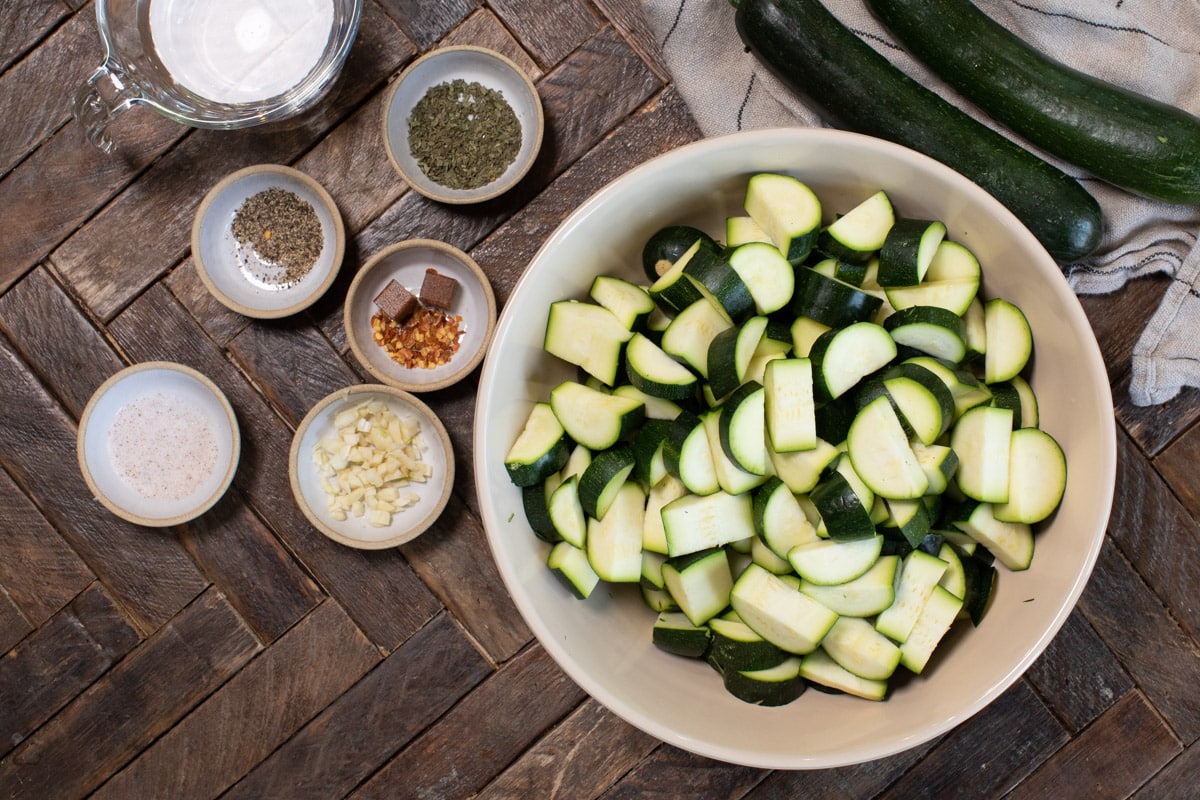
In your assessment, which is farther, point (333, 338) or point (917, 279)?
point (333, 338)

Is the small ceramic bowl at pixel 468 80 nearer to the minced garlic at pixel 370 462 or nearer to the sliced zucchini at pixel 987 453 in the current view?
the minced garlic at pixel 370 462

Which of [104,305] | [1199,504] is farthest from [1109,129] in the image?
[104,305]

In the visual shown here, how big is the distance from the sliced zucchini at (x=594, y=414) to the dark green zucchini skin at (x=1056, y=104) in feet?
2.74

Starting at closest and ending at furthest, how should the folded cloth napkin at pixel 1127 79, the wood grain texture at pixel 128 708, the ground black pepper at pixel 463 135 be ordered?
1. the folded cloth napkin at pixel 1127 79
2. the ground black pepper at pixel 463 135
3. the wood grain texture at pixel 128 708

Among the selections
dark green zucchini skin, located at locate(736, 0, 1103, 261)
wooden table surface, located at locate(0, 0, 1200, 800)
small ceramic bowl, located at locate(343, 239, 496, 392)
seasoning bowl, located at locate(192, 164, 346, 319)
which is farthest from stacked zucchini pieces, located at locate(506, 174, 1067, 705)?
seasoning bowl, located at locate(192, 164, 346, 319)

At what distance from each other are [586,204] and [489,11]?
0.64m

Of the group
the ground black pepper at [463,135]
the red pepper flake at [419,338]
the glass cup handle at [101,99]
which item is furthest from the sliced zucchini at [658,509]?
the glass cup handle at [101,99]

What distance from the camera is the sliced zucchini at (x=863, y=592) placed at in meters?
1.23

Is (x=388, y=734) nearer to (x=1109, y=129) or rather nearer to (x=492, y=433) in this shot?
(x=492, y=433)

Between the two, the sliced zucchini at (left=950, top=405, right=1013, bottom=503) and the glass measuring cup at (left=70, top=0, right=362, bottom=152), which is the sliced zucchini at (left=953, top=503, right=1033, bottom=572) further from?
the glass measuring cup at (left=70, top=0, right=362, bottom=152)

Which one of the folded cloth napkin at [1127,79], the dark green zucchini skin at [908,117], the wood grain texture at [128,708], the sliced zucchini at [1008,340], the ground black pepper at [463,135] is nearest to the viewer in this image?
the sliced zucchini at [1008,340]

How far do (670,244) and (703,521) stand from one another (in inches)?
17.5

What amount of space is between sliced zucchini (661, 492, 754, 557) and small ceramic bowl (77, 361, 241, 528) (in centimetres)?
95

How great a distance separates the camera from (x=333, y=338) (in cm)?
173
